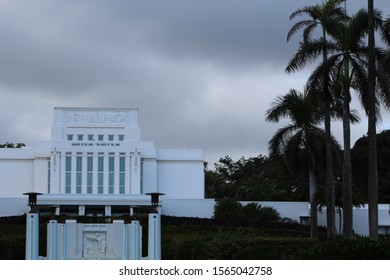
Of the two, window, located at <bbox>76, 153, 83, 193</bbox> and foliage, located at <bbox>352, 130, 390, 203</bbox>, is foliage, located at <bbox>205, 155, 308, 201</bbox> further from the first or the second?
window, located at <bbox>76, 153, 83, 193</bbox>

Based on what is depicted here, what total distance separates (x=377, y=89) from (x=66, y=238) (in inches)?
571

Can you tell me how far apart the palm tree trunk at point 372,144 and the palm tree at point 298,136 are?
1023 centimetres

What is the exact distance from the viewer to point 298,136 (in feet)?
117

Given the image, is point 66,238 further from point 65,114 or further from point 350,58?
point 65,114

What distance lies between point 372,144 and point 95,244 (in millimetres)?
13913

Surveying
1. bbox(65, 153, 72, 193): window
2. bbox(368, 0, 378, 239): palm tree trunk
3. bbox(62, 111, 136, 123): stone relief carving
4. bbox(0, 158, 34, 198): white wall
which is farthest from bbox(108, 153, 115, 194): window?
bbox(368, 0, 378, 239): palm tree trunk

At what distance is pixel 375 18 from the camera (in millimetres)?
25656

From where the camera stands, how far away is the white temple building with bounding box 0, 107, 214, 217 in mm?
52719

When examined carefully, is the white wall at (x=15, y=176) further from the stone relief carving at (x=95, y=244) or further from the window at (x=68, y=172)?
the stone relief carving at (x=95, y=244)

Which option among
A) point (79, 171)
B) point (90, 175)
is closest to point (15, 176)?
point (79, 171)

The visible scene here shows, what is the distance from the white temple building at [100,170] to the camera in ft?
173

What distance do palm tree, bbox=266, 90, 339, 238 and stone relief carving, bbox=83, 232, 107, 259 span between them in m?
8.98
